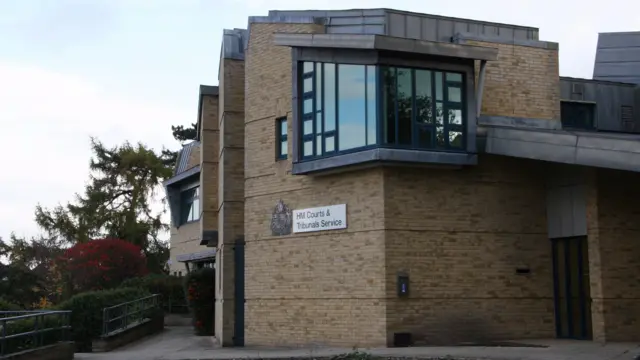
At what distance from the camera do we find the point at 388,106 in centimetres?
1980

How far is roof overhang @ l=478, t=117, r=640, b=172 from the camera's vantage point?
663 inches

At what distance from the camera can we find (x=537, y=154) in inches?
747

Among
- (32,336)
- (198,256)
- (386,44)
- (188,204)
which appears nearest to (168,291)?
(198,256)

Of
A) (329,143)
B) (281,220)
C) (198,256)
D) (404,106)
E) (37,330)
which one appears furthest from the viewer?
(198,256)

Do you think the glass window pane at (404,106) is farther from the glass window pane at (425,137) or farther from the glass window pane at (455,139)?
the glass window pane at (455,139)

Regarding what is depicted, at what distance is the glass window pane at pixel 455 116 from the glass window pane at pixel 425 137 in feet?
2.25

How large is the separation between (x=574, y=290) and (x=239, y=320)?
29.2 feet

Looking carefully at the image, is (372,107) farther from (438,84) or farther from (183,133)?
(183,133)

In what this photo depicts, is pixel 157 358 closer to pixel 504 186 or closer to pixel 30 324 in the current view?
pixel 30 324

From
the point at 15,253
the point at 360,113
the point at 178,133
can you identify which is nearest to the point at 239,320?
the point at 360,113

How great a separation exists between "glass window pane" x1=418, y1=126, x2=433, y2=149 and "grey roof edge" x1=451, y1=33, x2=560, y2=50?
3086 mm

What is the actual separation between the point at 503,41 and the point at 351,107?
4716mm

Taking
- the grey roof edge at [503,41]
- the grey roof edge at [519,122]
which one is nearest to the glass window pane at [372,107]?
the grey roof edge at [519,122]

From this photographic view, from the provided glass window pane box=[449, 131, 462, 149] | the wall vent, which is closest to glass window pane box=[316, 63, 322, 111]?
glass window pane box=[449, 131, 462, 149]
